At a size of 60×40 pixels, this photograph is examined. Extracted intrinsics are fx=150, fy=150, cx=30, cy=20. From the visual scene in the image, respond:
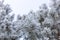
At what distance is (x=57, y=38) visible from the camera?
1764 mm

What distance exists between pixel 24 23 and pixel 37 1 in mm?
732

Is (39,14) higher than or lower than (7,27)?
higher

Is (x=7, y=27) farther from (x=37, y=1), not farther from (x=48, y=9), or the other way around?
(x=37, y=1)

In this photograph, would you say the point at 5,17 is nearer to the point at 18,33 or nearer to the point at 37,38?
the point at 18,33

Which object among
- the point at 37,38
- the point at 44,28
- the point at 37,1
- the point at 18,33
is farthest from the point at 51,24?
the point at 37,1

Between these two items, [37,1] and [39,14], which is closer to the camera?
[39,14]

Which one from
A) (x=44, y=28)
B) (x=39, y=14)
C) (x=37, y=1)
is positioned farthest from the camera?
(x=37, y=1)

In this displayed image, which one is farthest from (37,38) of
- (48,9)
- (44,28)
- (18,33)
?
(48,9)

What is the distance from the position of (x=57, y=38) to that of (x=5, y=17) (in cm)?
68

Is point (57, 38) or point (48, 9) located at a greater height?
point (48, 9)

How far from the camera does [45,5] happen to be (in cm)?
190

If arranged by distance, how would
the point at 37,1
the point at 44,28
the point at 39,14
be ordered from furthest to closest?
the point at 37,1 → the point at 39,14 → the point at 44,28

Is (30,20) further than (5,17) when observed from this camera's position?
No

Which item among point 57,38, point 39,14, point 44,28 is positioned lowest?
point 57,38
